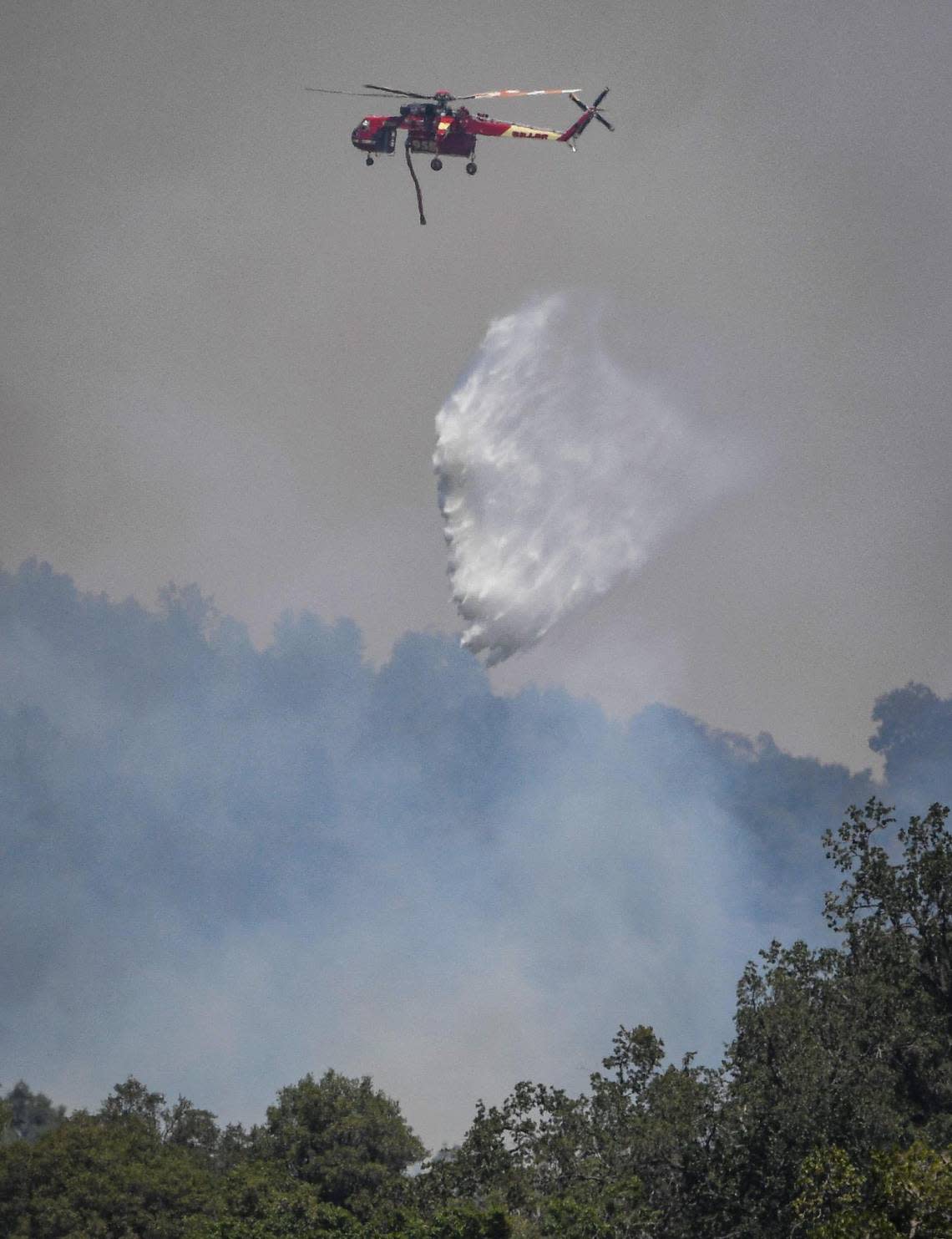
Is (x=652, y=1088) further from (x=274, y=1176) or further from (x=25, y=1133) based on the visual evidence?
(x=25, y=1133)

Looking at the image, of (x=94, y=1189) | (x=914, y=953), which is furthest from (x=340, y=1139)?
(x=914, y=953)

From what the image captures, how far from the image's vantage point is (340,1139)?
74.3 meters

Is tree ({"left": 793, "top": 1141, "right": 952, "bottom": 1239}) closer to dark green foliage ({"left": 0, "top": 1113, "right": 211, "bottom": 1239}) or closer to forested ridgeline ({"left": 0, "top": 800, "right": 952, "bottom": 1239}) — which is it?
forested ridgeline ({"left": 0, "top": 800, "right": 952, "bottom": 1239})

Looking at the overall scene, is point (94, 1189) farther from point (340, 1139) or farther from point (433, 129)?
point (433, 129)

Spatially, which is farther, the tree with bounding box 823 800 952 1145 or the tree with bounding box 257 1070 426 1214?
the tree with bounding box 257 1070 426 1214

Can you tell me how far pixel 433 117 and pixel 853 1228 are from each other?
173 ft

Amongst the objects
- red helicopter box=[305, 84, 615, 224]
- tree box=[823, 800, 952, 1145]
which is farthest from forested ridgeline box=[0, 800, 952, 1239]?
red helicopter box=[305, 84, 615, 224]

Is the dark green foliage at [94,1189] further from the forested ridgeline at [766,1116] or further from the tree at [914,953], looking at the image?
the tree at [914,953]

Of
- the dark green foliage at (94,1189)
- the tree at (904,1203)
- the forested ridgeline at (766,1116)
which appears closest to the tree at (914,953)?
the forested ridgeline at (766,1116)

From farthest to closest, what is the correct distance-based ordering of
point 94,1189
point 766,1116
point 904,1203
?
1. point 94,1189
2. point 766,1116
3. point 904,1203

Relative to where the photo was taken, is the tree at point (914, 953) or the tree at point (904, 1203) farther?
the tree at point (914, 953)

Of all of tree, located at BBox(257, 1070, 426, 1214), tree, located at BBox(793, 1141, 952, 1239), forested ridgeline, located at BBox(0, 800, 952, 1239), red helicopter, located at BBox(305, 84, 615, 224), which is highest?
red helicopter, located at BBox(305, 84, 615, 224)

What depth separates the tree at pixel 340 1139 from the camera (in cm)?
7212

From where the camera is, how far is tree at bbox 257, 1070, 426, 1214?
72125 millimetres
